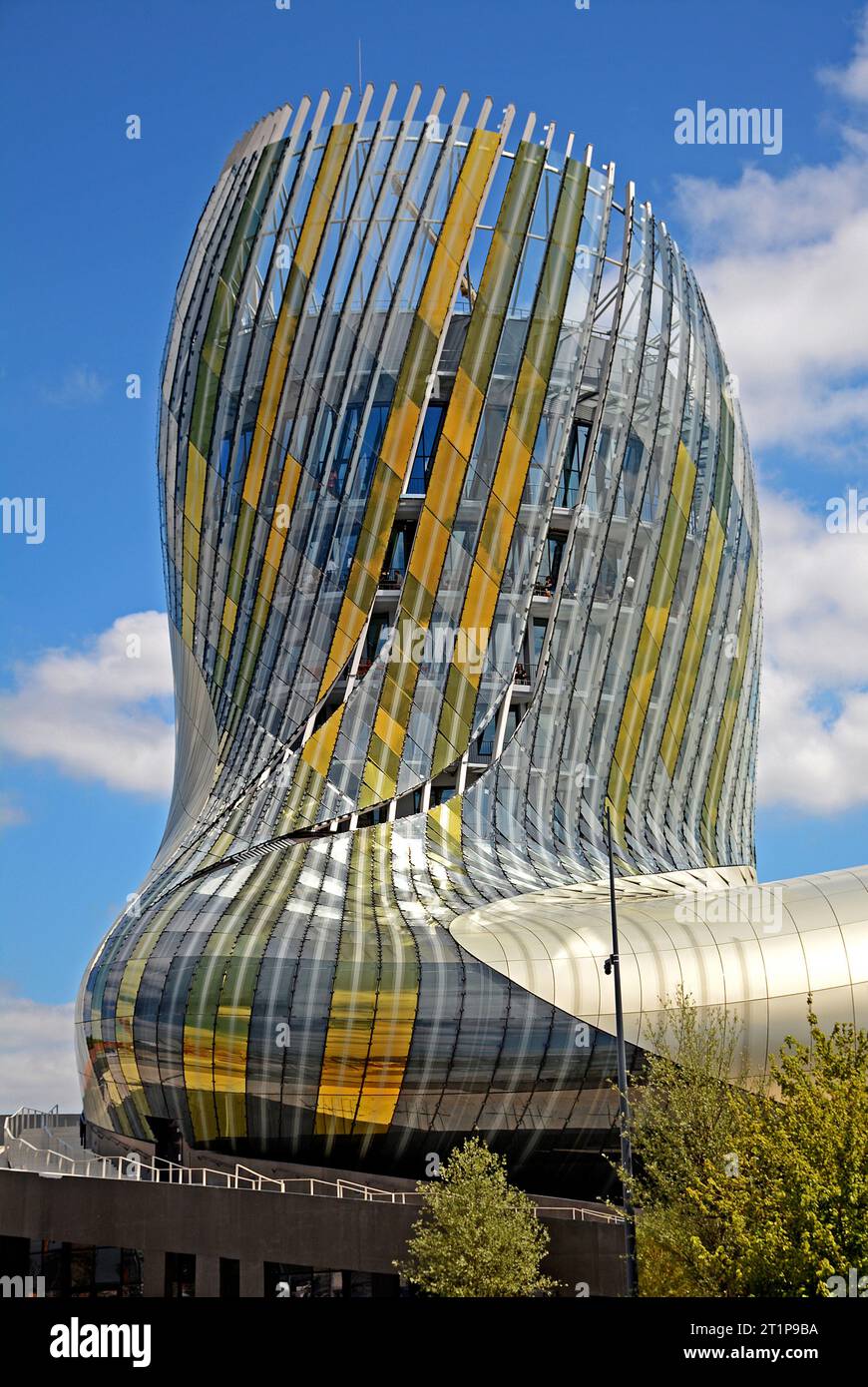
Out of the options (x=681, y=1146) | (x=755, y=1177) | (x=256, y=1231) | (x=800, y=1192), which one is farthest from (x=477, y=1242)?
(x=800, y=1192)

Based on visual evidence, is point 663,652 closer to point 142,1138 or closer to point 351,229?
point 351,229

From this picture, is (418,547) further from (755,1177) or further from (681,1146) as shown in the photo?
(755,1177)

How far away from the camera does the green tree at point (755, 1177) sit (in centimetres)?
1555

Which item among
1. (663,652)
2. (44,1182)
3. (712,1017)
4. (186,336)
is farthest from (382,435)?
(44,1182)

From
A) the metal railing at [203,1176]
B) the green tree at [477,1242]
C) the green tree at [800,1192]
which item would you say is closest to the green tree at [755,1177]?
the green tree at [800,1192]

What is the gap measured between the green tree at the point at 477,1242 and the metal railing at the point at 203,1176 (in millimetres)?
1247

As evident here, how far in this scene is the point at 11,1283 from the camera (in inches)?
1045

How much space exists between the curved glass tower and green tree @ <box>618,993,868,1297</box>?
8961 mm

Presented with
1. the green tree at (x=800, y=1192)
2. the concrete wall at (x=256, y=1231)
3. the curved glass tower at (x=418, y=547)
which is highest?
the curved glass tower at (x=418, y=547)

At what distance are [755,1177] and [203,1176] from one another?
482 inches

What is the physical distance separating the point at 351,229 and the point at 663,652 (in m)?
15.5

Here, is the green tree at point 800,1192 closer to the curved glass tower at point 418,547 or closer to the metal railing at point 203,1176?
the metal railing at point 203,1176

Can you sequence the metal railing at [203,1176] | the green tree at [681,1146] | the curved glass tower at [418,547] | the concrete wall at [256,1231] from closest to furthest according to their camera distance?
the green tree at [681,1146] < the concrete wall at [256,1231] < the metal railing at [203,1176] < the curved glass tower at [418,547]

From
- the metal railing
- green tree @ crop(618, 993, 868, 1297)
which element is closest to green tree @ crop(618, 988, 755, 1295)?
green tree @ crop(618, 993, 868, 1297)
